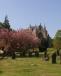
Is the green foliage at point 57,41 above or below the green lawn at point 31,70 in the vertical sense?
above

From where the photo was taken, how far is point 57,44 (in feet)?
228

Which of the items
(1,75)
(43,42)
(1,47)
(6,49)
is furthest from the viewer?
(43,42)

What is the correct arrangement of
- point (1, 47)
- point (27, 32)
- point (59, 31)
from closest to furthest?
point (1, 47) < point (27, 32) < point (59, 31)

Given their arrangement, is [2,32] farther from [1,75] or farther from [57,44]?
[1,75]

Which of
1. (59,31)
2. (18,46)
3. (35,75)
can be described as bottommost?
(35,75)

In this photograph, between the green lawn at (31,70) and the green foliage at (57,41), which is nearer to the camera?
the green lawn at (31,70)

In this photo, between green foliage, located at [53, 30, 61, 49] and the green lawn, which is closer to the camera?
Answer: the green lawn

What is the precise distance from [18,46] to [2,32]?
6.67m

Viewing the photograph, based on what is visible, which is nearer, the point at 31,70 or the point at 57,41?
the point at 31,70

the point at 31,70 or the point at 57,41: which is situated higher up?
the point at 57,41

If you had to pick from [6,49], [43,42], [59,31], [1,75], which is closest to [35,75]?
[1,75]

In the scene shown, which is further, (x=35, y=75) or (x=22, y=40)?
(x=22, y=40)

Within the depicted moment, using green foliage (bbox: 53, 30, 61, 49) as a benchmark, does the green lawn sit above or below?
below

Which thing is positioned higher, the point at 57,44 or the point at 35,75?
the point at 57,44
